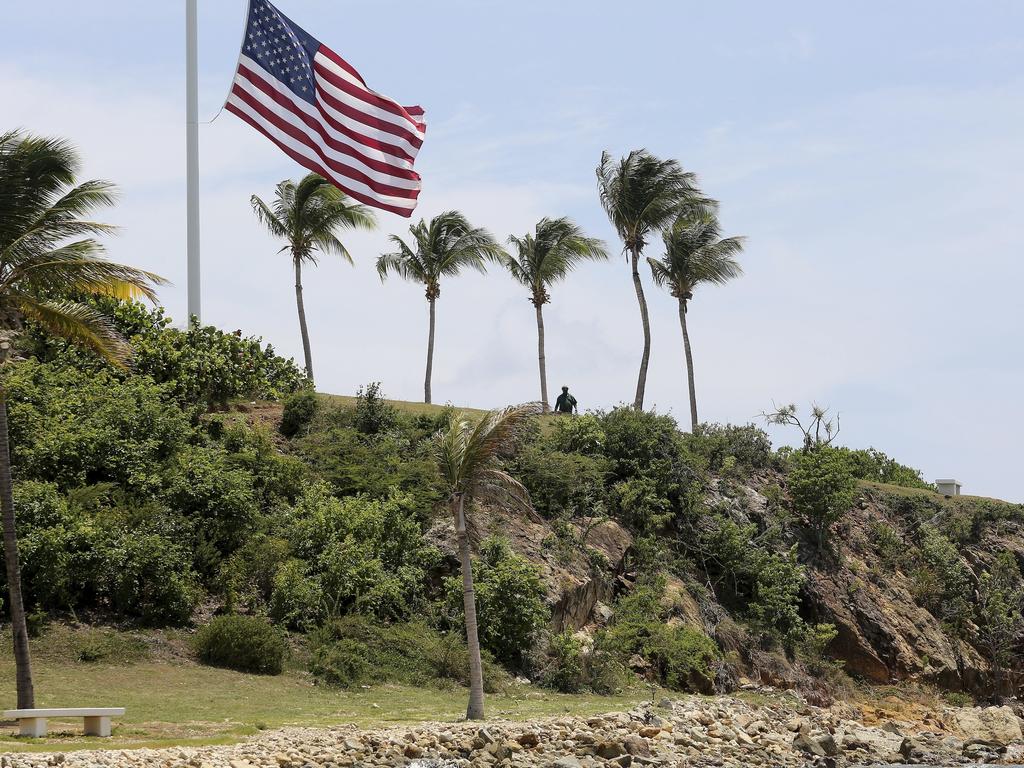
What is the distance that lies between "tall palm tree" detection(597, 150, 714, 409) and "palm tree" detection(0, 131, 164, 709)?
104 feet

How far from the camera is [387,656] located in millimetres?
28250

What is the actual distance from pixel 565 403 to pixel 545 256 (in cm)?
831

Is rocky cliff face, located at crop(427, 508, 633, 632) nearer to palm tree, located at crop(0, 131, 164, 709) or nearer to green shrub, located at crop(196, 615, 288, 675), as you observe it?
green shrub, located at crop(196, 615, 288, 675)

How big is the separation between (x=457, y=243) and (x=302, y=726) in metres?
32.3

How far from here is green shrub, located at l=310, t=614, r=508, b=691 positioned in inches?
1072

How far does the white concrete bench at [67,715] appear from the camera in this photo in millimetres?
17625

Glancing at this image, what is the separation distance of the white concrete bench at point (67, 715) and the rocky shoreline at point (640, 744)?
1313mm

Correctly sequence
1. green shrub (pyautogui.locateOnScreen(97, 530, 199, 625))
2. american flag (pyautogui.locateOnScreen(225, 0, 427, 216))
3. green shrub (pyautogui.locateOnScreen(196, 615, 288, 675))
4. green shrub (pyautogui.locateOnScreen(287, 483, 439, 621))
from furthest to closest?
green shrub (pyautogui.locateOnScreen(287, 483, 439, 621))
green shrub (pyautogui.locateOnScreen(97, 530, 199, 625))
green shrub (pyautogui.locateOnScreen(196, 615, 288, 675))
american flag (pyautogui.locateOnScreen(225, 0, 427, 216))

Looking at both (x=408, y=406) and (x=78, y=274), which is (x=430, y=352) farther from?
(x=78, y=274)

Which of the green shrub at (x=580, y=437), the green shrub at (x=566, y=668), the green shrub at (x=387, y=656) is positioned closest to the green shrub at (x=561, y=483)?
the green shrub at (x=580, y=437)

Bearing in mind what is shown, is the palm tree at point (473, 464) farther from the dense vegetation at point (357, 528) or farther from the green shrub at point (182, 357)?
the green shrub at point (182, 357)

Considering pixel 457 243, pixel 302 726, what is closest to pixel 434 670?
pixel 302 726

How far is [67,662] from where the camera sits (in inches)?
988

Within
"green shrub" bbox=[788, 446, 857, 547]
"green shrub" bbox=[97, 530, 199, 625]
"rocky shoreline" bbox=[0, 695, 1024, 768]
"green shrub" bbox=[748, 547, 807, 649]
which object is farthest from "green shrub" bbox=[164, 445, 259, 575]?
"green shrub" bbox=[788, 446, 857, 547]
